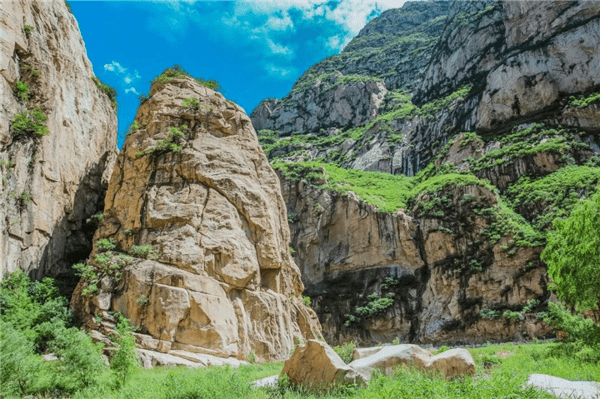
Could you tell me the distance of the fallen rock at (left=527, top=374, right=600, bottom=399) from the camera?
30.5ft

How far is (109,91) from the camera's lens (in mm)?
37688

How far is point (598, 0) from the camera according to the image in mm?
57938

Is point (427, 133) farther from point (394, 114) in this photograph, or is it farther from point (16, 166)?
point (16, 166)

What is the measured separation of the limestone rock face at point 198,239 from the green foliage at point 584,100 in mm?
43432

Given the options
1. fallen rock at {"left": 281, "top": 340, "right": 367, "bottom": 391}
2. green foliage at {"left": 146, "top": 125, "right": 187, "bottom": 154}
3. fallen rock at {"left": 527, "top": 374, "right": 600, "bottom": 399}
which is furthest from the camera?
green foliage at {"left": 146, "top": 125, "right": 187, "bottom": 154}

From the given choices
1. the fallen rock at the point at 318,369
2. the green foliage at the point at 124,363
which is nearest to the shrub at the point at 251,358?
the green foliage at the point at 124,363

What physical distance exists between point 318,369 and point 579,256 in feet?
42.6

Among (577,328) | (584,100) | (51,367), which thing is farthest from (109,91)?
(584,100)

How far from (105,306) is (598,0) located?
69.3m

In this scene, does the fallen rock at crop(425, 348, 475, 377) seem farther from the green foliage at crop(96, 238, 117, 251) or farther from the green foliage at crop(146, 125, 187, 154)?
the green foliage at crop(146, 125, 187, 154)

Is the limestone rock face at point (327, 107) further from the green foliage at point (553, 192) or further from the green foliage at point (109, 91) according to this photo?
the green foliage at point (109, 91)

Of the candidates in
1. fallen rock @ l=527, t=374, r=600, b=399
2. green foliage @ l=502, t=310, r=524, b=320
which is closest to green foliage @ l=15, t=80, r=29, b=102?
fallen rock @ l=527, t=374, r=600, b=399

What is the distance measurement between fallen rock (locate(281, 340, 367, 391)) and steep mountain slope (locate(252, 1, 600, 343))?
31.8 m

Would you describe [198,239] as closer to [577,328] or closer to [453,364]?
[453,364]
